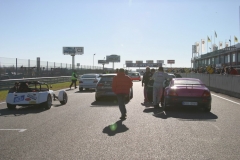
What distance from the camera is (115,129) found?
27.6 feet

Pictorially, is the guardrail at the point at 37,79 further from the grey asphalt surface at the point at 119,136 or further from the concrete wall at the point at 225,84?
the concrete wall at the point at 225,84

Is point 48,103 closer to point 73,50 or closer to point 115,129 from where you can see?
point 115,129

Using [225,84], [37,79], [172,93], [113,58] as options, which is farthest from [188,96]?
[113,58]

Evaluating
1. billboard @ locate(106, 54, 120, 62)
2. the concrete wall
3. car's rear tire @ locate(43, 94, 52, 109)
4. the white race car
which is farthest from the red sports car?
billboard @ locate(106, 54, 120, 62)

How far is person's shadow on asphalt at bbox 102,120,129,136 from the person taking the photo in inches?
315

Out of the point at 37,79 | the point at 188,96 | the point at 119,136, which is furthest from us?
the point at 37,79

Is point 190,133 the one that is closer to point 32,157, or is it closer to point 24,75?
point 32,157

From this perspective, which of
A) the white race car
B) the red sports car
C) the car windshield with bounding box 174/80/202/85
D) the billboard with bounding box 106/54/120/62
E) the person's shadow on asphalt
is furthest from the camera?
the billboard with bounding box 106/54/120/62

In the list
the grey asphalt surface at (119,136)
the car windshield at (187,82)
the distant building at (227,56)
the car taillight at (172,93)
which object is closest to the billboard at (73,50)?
the distant building at (227,56)

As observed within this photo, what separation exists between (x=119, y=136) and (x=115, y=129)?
93 cm

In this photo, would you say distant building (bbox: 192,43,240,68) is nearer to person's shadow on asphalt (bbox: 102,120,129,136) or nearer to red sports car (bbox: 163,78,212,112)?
red sports car (bbox: 163,78,212,112)

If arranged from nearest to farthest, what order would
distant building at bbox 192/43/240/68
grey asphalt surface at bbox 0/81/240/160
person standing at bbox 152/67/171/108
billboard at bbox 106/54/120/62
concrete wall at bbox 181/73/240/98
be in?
grey asphalt surface at bbox 0/81/240/160, person standing at bbox 152/67/171/108, concrete wall at bbox 181/73/240/98, distant building at bbox 192/43/240/68, billboard at bbox 106/54/120/62

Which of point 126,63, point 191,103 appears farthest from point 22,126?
point 126,63

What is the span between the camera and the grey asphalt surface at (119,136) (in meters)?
5.89
